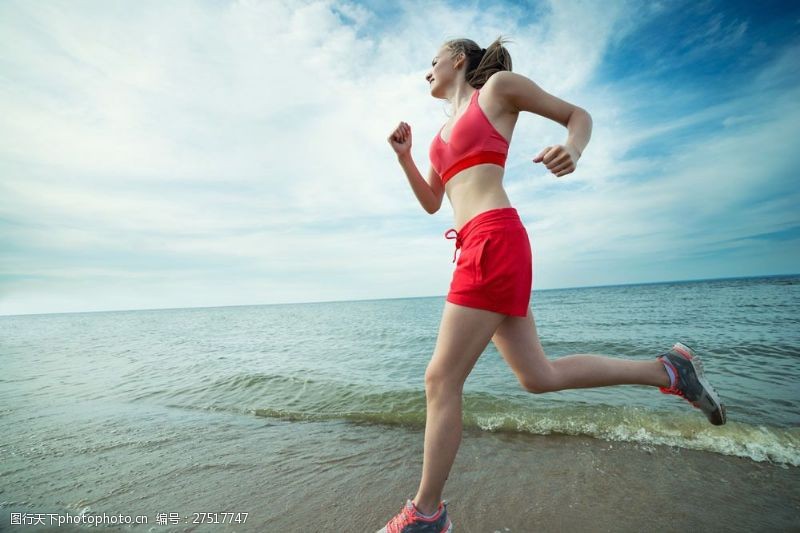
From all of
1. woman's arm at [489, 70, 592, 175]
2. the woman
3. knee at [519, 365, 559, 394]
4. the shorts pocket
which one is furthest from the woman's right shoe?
woman's arm at [489, 70, 592, 175]

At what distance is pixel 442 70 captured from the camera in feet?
7.19

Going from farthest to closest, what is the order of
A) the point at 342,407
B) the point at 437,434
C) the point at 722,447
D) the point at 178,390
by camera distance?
1. the point at 178,390
2. the point at 342,407
3. the point at 722,447
4. the point at 437,434

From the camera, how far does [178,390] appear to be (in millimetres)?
6699

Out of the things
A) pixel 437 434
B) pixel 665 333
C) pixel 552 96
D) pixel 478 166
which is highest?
pixel 552 96

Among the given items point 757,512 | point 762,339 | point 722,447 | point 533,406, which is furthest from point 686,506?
point 762,339

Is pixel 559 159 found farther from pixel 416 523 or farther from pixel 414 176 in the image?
pixel 416 523

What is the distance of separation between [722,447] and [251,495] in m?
4.09

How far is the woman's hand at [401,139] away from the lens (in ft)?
7.29

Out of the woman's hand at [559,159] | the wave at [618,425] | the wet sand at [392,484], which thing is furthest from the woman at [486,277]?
the wave at [618,425]

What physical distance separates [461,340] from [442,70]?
65.5 inches

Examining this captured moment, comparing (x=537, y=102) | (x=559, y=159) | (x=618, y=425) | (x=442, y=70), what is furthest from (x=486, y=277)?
(x=618, y=425)

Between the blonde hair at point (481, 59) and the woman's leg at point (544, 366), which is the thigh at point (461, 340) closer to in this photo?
the woman's leg at point (544, 366)

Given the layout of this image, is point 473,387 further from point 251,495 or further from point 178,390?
point 178,390

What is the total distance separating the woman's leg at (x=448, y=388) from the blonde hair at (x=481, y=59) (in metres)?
1.39
